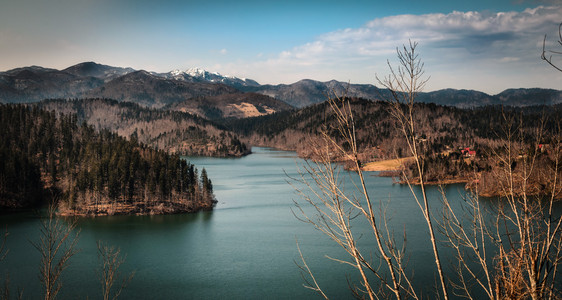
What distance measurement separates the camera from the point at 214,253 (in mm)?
47375

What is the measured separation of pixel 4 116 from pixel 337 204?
477ft

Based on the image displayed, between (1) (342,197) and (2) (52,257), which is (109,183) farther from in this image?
(1) (342,197)

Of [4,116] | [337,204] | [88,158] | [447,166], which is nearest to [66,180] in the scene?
[88,158]

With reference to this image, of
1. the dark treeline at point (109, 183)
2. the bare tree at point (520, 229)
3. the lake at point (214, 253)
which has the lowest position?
the lake at point (214, 253)

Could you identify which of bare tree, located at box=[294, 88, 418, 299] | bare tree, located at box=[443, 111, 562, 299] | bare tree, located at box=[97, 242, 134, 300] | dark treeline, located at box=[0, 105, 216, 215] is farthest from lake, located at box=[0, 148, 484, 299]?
bare tree, located at box=[294, 88, 418, 299]

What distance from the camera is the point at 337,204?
20.5 feet

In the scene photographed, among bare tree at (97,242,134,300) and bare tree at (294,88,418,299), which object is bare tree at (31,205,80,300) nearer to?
bare tree at (97,242,134,300)

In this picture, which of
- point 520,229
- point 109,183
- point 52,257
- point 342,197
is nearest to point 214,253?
point 52,257

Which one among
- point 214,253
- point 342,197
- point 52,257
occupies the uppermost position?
point 342,197

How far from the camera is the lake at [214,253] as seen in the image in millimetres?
36062

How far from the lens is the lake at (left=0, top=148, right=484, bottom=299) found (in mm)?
36062

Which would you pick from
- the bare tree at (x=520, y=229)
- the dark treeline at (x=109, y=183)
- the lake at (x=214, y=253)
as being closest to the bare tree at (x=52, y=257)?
the lake at (x=214, y=253)

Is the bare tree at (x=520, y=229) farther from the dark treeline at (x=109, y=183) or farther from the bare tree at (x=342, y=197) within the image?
the dark treeline at (x=109, y=183)

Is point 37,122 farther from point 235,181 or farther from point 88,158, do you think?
point 235,181
